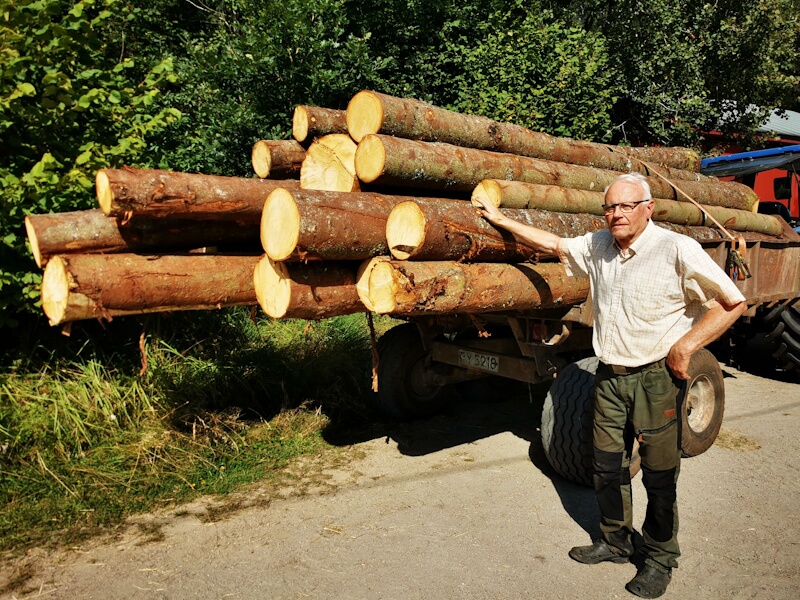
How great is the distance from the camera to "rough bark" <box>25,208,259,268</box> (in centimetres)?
360

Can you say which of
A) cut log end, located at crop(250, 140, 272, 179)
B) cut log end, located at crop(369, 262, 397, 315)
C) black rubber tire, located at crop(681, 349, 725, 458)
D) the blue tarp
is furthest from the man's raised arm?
the blue tarp

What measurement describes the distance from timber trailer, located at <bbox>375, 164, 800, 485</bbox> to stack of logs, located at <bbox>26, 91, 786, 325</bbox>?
0.50 m

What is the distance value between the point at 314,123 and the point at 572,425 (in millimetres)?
2755

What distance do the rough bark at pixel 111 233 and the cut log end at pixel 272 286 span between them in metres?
0.37

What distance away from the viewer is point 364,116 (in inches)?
175

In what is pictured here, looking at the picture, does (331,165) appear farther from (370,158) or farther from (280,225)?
(280,225)

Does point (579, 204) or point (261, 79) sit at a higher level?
point (261, 79)

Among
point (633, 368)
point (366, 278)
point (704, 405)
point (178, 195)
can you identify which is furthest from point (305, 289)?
point (704, 405)

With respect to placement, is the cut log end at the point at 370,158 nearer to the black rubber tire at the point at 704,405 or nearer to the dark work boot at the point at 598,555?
the dark work boot at the point at 598,555

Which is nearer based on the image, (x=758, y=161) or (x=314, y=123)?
(x=314, y=123)

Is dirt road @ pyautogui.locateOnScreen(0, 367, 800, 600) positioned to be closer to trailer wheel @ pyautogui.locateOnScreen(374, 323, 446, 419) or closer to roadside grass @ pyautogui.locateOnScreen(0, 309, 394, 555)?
roadside grass @ pyautogui.locateOnScreen(0, 309, 394, 555)

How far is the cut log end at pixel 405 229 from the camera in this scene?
3639 millimetres

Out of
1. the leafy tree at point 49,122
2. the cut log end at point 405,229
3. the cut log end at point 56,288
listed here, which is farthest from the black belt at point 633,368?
the leafy tree at point 49,122

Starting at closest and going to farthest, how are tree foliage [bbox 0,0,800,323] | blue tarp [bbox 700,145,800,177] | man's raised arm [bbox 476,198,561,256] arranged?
man's raised arm [bbox 476,198,561,256] → tree foliage [bbox 0,0,800,323] → blue tarp [bbox 700,145,800,177]
